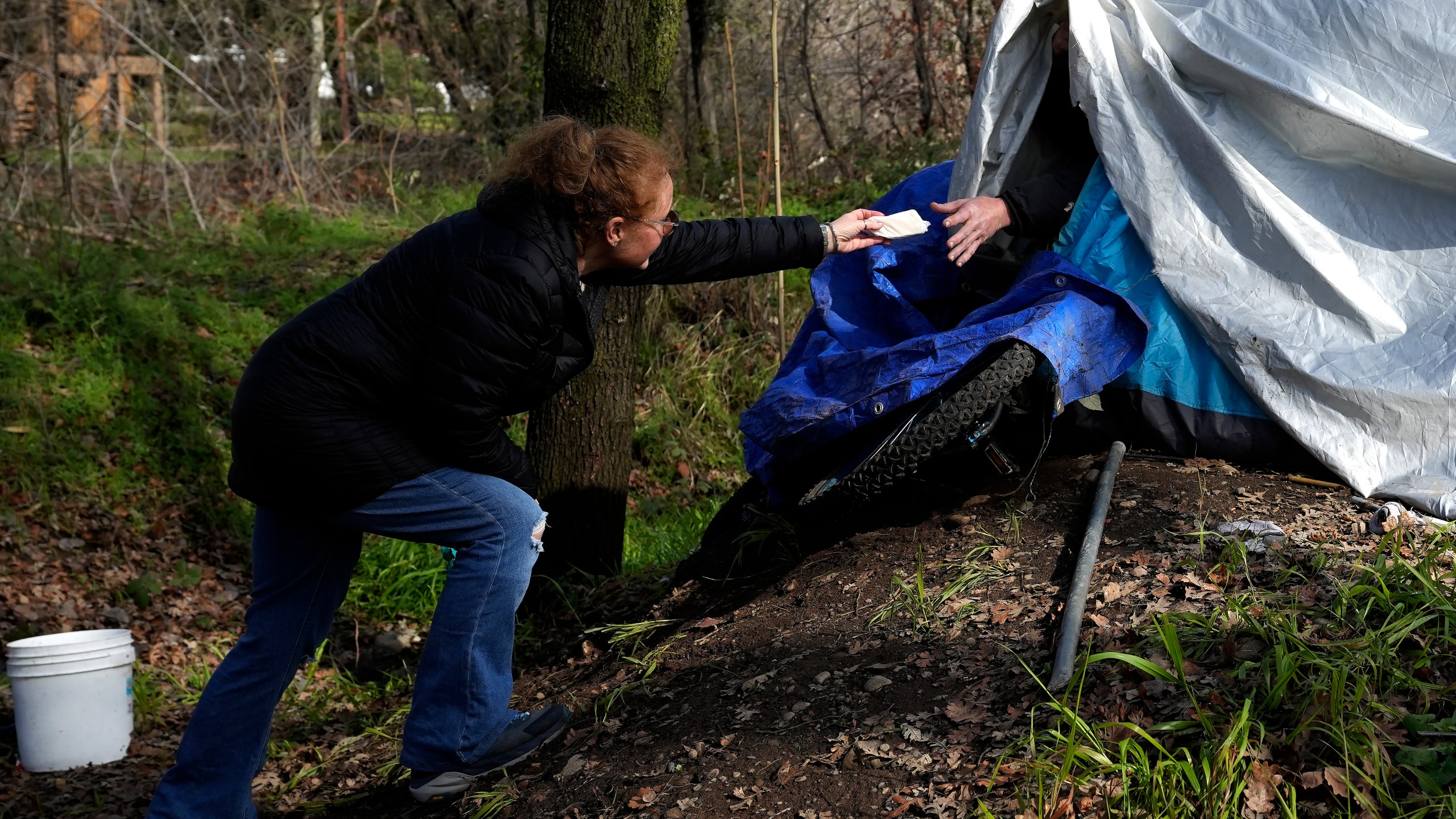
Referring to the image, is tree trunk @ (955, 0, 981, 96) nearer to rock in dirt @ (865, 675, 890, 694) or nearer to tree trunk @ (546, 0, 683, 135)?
tree trunk @ (546, 0, 683, 135)

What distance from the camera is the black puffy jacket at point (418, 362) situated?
251cm

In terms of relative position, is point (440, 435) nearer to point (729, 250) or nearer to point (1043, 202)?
point (729, 250)

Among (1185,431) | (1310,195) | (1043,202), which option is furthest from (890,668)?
(1310,195)

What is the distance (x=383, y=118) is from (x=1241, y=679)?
33.0 feet

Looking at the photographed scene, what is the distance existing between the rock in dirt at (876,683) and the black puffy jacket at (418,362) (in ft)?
3.29

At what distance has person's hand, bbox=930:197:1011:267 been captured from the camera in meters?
3.35

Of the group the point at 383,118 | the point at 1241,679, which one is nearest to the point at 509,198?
the point at 1241,679

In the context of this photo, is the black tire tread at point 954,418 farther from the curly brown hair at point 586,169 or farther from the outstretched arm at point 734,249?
the curly brown hair at point 586,169

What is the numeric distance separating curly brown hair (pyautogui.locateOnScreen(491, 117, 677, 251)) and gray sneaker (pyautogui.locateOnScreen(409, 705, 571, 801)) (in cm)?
122

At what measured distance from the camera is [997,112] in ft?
12.1

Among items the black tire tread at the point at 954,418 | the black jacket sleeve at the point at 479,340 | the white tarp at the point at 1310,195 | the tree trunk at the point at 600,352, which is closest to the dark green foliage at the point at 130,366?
the tree trunk at the point at 600,352

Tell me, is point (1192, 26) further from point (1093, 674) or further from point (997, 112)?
point (1093, 674)

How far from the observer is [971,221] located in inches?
133

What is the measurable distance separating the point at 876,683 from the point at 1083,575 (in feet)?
1.80
